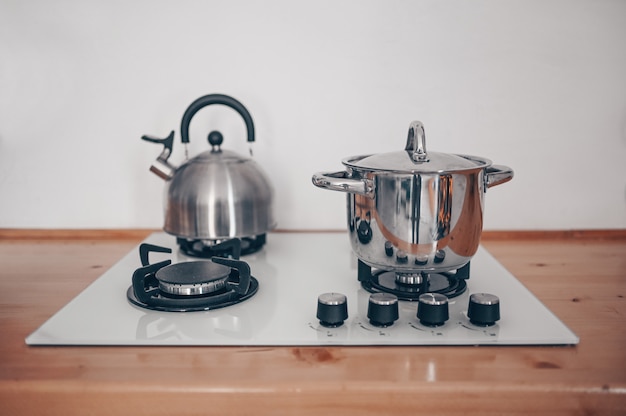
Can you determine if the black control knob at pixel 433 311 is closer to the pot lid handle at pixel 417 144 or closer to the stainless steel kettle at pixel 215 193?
the pot lid handle at pixel 417 144

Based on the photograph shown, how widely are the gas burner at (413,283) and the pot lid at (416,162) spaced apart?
→ 0.50 feet

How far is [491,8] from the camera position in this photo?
1124 millimetres

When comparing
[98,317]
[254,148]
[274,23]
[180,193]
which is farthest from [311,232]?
[98,317]

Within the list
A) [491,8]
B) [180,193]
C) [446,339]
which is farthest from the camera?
[491,8]

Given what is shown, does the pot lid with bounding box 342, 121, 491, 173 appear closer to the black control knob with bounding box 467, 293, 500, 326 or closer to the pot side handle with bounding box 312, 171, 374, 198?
the pot side handle with bounding box 312, 171, 374, 198

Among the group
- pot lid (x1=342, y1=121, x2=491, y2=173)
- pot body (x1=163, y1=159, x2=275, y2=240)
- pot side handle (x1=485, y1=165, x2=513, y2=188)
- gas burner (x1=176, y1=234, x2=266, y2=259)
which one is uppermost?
pot lid (x1=342, y1=121, x2=491, y2=173)

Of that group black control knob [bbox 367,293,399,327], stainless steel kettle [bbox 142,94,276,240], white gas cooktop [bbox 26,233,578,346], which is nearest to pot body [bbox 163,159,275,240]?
stainless steel kettle [bbox 142,94,276,240]

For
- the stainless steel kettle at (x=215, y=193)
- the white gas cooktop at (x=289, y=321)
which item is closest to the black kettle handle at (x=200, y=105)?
the stainless steel kettle at (x=215, y=193)

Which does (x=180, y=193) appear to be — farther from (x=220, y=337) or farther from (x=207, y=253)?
(x=220, y=337)

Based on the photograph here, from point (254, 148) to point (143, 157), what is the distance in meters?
0.24

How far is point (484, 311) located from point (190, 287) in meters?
0.39

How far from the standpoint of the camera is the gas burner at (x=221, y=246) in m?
0.94

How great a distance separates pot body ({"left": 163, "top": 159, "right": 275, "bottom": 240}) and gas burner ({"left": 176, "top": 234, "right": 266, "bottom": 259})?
0.09 feet

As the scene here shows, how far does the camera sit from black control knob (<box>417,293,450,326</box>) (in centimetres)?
67
